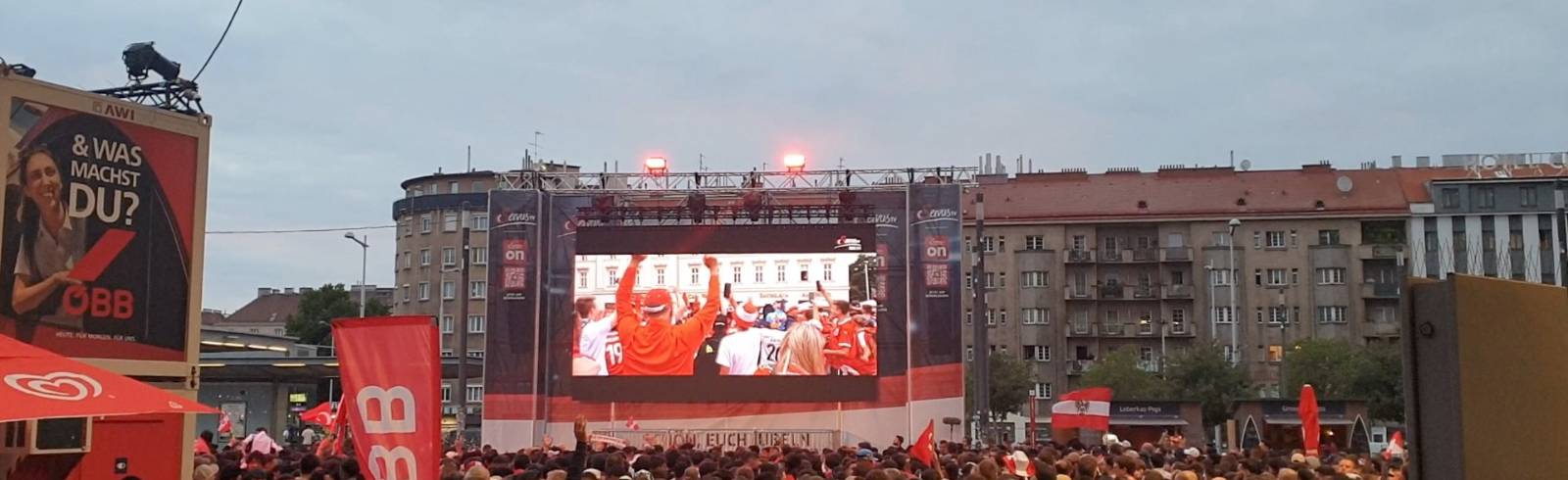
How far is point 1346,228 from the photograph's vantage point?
2328 inches

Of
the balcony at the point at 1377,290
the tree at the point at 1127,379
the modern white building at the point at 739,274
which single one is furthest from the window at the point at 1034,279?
the modern white building at the point at 739,274

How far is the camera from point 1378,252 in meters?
58.1

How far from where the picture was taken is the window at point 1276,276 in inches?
2335

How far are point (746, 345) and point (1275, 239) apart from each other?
38802mm

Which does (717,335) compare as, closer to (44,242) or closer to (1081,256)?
(44,242)

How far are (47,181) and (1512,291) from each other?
5.34 metres

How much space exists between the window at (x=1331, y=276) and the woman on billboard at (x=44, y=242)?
192ft

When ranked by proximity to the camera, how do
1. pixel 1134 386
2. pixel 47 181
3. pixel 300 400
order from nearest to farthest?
pixel 47 181, pixel 300 400, pixel 1134 386

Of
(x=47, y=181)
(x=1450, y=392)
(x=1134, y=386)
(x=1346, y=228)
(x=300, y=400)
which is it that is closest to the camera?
(x=1450, y=392)

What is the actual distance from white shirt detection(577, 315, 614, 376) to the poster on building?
2110 centimetres

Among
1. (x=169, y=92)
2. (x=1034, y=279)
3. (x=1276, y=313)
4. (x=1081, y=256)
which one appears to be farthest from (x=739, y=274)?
(x=1276, y=313)

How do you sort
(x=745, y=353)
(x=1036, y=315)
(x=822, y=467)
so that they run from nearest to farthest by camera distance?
(x=822, y=467) < (x=745, y=353) < (x=1036, y=315)

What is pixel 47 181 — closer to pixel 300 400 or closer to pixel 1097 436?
pixel 1097 436

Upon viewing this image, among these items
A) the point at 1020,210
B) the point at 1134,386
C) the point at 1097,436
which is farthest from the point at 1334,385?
the point at 1097,436
